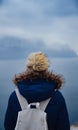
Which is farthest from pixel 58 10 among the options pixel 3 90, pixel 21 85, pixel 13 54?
pixel 21 85

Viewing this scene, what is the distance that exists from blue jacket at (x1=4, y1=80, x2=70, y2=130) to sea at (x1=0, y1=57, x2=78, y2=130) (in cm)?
133

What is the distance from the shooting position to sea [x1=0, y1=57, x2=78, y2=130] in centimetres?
338

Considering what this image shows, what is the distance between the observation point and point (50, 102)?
2.00 metres

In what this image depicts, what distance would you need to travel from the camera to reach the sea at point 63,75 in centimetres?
338

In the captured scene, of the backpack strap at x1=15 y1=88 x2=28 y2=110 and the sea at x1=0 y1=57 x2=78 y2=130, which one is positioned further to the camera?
the sea at x1=0 y1=57 x2=78 y2=130

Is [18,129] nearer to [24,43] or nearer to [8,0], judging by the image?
[24,43]

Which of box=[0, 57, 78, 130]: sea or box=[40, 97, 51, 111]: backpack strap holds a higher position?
box=[0, 57, 78, 130]: sea

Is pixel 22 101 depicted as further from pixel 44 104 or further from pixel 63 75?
pixel 63 75

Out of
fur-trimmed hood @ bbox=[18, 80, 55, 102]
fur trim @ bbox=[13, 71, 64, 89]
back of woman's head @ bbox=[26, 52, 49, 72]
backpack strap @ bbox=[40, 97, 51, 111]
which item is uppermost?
back of woman's head @ bbox=[26, 52, 49, 72]

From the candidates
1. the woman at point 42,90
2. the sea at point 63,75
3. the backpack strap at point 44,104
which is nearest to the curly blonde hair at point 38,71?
the woman at point 42,90

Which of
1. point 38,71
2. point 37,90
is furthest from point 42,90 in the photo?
point 38,71

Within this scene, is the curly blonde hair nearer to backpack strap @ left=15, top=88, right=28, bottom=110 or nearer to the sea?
backpack strap @ left=15, top=88, right=28, bottom=110

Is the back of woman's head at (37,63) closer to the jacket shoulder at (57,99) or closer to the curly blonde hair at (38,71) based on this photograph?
the curly blonde hair at (38,71)

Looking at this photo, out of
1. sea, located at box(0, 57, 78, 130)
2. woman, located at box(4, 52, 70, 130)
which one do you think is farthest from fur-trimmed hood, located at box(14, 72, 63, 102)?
sea, located at box(0, 57, 78, 130)
